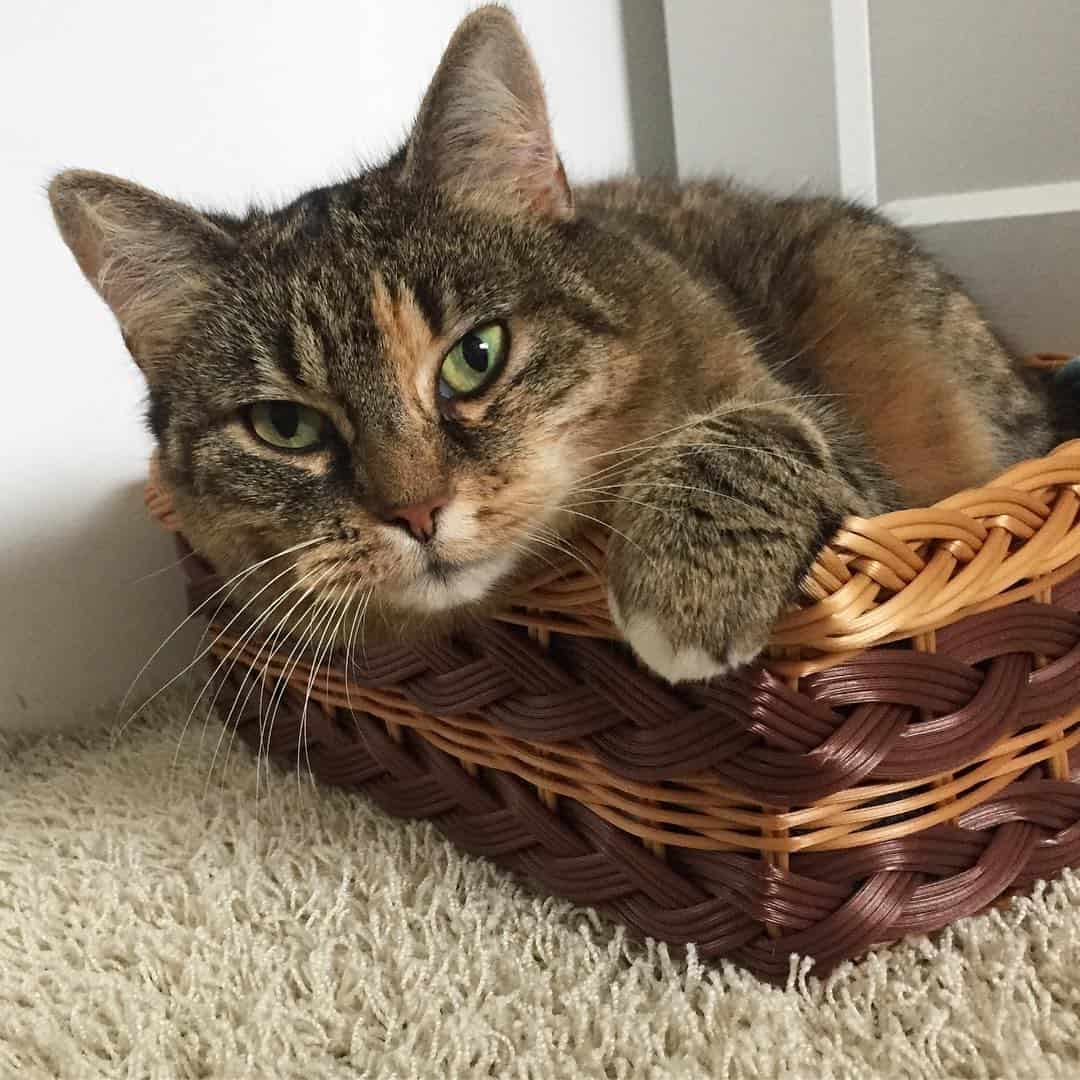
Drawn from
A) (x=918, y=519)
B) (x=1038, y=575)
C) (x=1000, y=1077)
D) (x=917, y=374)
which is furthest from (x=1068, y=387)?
(x=1000, y=1077)

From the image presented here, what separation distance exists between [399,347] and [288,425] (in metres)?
0.13

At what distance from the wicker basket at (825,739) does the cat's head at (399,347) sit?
93 millimetres

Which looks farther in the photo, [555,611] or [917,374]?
[917,374]

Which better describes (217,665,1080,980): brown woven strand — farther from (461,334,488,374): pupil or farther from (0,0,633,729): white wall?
(0,0,633,729): white wall

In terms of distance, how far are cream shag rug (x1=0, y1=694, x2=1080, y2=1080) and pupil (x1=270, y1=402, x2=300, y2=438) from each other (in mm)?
392

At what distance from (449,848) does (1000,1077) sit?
471 millimetres

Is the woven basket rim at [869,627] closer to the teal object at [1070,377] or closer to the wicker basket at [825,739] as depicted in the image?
the wicker basket at [825,739]

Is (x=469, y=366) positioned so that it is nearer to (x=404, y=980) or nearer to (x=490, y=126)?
(x=490, y=126)

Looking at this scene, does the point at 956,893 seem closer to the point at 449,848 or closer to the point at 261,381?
the point at 449,848

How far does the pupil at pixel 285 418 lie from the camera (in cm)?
83

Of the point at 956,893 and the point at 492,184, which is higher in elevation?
the point at 492,184

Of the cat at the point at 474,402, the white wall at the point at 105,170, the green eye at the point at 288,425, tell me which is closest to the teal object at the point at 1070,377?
the cat at the point at 474,402

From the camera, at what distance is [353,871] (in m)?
0.90

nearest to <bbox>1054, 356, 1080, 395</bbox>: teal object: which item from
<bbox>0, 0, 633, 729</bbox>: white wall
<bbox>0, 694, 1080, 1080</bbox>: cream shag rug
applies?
A: <bbox>0, 694, 1080, 1080</bbox>: cream shag rug
